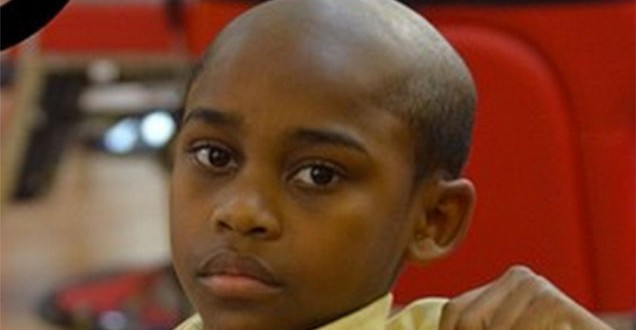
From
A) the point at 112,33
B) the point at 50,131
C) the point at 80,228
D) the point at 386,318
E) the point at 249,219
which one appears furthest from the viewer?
the point at 80,228

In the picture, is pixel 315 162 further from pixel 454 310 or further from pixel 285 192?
pixel 454 310

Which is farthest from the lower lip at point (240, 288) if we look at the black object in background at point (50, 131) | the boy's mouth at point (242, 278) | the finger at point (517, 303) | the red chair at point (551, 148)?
the black object in background at point (50, 131)

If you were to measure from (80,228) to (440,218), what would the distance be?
10.6ft

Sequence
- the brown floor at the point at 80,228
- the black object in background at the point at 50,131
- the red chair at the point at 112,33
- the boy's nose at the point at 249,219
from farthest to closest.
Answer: the brown floor at the point at 80,228, the black object in background at the point at 50,131, the red chair at the point at 112,33, the boy's nose at the point at 249,219

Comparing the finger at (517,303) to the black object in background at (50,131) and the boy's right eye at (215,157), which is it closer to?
the boy's right eye at (215,157)

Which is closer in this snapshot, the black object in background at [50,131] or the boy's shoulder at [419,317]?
the boy's shoulder at [419,317]

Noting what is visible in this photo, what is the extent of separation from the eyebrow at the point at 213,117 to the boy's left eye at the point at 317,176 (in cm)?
5

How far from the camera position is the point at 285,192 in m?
1.03

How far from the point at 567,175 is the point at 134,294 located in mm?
1821

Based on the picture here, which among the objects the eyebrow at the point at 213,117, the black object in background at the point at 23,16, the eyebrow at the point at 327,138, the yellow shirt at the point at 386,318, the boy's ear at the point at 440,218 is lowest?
the yellow shirt at the point at 386,318

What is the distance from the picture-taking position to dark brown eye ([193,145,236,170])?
105 cm

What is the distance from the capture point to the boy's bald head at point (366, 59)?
3.48 feet

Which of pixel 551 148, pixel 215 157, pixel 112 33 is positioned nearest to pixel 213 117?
pixel 215 157

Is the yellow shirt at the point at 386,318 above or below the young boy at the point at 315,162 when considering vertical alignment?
below
